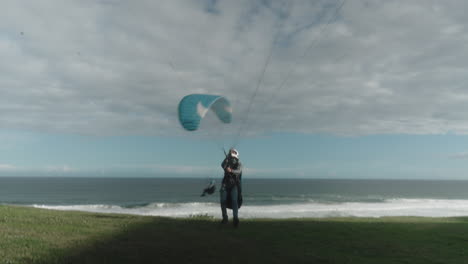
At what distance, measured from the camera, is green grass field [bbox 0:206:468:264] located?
6992 millimetres

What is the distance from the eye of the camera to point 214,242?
865cm

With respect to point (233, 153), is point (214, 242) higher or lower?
lower

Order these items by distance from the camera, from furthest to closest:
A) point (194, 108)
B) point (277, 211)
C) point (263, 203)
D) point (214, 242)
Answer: point (263, 203) → point (277, 211) → point (194, 108) → point (214, 242)

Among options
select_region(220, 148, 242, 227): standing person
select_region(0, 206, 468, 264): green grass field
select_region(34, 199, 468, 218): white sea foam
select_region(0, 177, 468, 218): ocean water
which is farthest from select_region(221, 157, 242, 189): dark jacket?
select_region(0, 177, 468, 218): ocean water

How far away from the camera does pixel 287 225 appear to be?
1228cm

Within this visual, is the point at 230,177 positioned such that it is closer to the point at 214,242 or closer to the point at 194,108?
the point at 194,108

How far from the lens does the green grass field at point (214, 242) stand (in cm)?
699

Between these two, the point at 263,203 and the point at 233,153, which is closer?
the point at 233,153

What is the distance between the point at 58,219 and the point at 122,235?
3.63 meters

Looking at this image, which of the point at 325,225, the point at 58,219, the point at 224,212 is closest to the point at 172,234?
the point at 224,212

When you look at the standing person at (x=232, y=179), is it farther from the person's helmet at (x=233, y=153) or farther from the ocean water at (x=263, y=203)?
the ocean water at (x=263, y=203)

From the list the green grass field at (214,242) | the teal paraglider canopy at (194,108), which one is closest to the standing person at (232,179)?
the green grass field at (214,242)

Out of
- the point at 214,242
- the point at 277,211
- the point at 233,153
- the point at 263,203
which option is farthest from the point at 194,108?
the point at 263,203

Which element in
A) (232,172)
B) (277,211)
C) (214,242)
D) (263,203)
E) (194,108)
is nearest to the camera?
(214,242)
